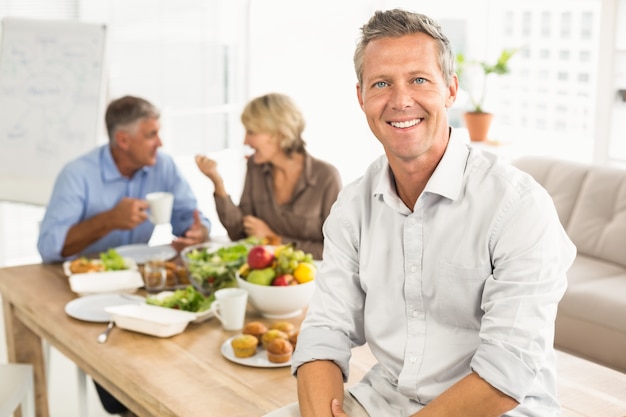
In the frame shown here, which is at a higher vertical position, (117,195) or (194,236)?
(117,195)

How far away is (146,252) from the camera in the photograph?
9.84 ft

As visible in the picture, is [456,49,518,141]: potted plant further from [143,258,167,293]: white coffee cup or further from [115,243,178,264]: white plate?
[143,258,167,293]: white coffee cup

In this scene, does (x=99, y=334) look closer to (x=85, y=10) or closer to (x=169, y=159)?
(x=169, y=159)

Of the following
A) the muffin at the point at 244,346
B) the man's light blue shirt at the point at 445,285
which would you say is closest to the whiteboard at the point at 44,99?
the muffin at the point at 244,346

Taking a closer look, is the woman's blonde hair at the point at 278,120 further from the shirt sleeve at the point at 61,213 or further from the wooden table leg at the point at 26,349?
the wooden table leg at the point at 26,349

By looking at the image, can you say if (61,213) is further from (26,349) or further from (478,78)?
(478,78)

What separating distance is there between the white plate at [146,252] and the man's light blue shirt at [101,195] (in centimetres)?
21

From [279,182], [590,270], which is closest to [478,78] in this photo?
[590,270]

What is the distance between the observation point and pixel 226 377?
1954mm

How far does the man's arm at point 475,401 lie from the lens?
1515 millimetres

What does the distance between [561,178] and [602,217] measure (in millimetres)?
296

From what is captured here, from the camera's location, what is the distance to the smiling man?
151 centimetres

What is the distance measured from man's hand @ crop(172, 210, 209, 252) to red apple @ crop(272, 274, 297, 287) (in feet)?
2.53

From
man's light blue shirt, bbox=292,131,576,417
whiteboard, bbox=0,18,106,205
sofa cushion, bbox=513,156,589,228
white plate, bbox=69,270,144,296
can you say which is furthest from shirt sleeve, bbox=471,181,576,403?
whiteboard, bbox=0,18,106,205
